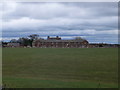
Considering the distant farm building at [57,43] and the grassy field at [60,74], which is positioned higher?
the distant farm building at [57,43]

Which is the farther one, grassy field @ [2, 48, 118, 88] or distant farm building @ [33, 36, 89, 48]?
distant farm building @ [33, 36, 89, 48]

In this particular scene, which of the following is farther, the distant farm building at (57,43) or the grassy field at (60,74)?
the distant farm building at (57,43)

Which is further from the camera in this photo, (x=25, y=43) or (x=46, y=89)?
(x=25, y=43)

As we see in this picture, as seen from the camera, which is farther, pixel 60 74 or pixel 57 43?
pixel 57 43

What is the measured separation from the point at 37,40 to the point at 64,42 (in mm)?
11271

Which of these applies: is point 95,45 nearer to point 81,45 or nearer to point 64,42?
point 81,45

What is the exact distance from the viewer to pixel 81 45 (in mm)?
84875

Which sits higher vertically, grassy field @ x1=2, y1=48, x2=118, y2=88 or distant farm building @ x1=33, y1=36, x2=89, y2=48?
distant farm building @ x1=33, y1=36, x2=89, y2=48

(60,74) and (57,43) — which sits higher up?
(57,43)

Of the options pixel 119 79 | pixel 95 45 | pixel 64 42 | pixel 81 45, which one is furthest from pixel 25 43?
pixel 119 79

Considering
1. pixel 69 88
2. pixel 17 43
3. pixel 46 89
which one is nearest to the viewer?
pixel 46 89

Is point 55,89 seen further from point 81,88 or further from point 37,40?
point 37,40

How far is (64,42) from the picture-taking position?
88688 mm

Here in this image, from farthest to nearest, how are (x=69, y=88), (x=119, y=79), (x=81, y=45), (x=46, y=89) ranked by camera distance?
(x=81, y=45)
(x=119, y=79)
(x=69, y=88)
(x=46, y=89)
